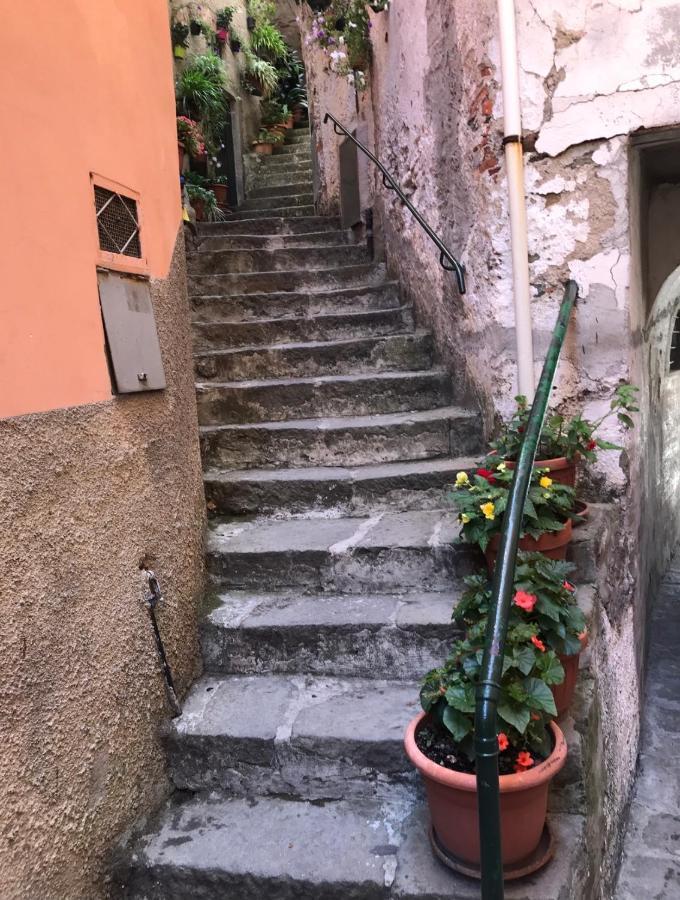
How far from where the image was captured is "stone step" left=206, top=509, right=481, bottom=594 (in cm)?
258

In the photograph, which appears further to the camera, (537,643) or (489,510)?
(489,510)

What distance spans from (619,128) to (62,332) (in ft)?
7.31

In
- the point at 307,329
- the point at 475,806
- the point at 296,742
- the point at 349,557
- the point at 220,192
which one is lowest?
the point at 296,742

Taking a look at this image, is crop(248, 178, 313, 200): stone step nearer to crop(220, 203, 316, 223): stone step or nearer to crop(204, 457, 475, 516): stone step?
crop(220, 203, 316, 223): stone step

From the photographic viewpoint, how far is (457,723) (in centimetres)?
165

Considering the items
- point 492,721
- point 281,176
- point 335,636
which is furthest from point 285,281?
point 281,176

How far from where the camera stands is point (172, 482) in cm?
238

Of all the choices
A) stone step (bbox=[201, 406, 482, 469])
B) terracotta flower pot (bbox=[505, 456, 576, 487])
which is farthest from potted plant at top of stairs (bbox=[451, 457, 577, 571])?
stone step (bbox=[201, 406, 482, 469])

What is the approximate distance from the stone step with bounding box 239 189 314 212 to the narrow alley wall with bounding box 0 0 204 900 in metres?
6.43

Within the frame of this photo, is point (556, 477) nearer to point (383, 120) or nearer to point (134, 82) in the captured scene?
point (134, 82)

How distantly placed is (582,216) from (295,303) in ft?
7.36

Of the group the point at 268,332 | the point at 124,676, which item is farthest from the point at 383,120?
the point at 124,676

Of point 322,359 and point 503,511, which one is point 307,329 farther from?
point 503,511

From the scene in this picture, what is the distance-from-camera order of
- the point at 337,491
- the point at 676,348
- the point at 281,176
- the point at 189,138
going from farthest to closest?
the point at 281,176
the point at 189,138
the point at 676,348
the point at 337,491
